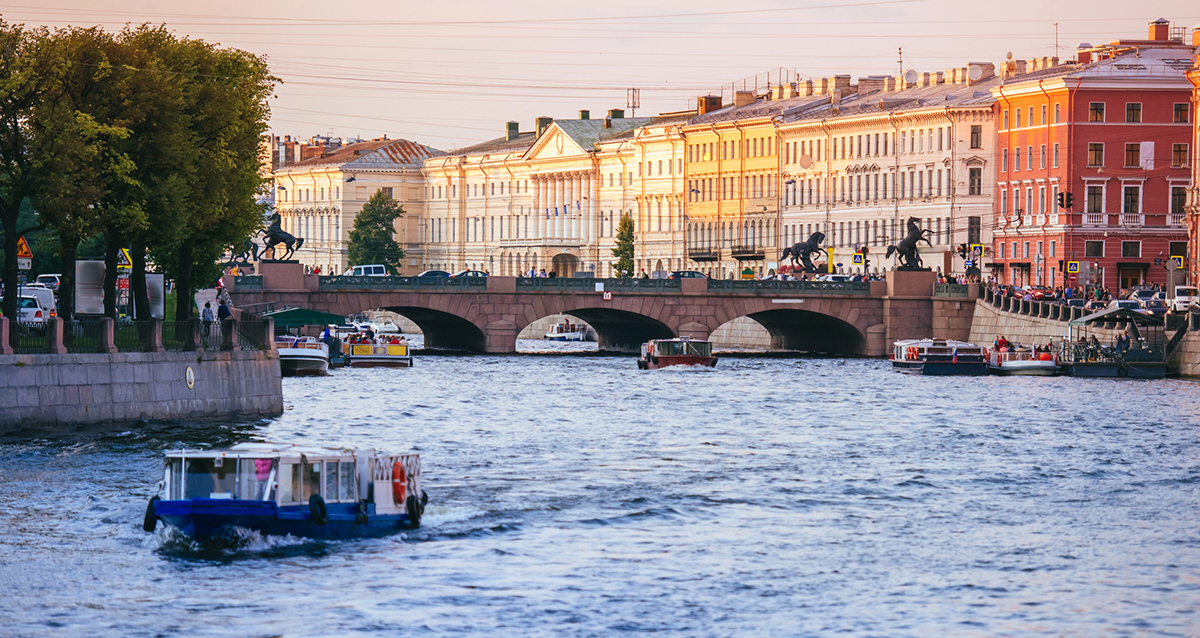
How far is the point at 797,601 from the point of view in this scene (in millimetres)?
26828

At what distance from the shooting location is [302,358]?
71.9 meters

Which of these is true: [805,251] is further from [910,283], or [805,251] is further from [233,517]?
[233,517]

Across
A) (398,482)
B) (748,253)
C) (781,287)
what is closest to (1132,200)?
(781,287)

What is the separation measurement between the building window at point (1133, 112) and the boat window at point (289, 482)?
6973 cm

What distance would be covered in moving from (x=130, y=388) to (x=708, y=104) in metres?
91.8

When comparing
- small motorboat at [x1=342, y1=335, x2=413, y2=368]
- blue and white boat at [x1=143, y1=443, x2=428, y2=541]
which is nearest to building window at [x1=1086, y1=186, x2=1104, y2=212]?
small motorboat at [x1=342, y1=335, x2=413, y2=368]

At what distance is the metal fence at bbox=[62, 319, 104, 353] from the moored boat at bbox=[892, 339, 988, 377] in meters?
38.2

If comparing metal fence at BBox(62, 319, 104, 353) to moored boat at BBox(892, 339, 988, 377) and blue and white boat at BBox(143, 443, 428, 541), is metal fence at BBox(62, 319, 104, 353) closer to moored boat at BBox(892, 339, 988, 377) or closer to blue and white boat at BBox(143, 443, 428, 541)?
blue and white boat at BBox(143, 443, 428, 541)

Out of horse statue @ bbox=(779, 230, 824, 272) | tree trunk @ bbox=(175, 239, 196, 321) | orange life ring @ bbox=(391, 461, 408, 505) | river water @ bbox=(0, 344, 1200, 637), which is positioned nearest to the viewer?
river water @ bbox=(0, 344, 1200, 637)

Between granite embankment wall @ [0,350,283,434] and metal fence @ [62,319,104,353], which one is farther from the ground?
metal fence @ [62,319,104,353]

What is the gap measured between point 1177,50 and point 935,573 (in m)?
71.0

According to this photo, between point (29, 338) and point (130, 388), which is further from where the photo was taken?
point (130, 388)

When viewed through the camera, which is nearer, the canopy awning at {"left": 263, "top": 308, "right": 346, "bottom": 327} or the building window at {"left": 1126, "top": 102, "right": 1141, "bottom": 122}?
the canopy awning at {"left": 263, "top": 308, "right": 346, "bottom": 327}

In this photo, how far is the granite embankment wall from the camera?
39906mm
